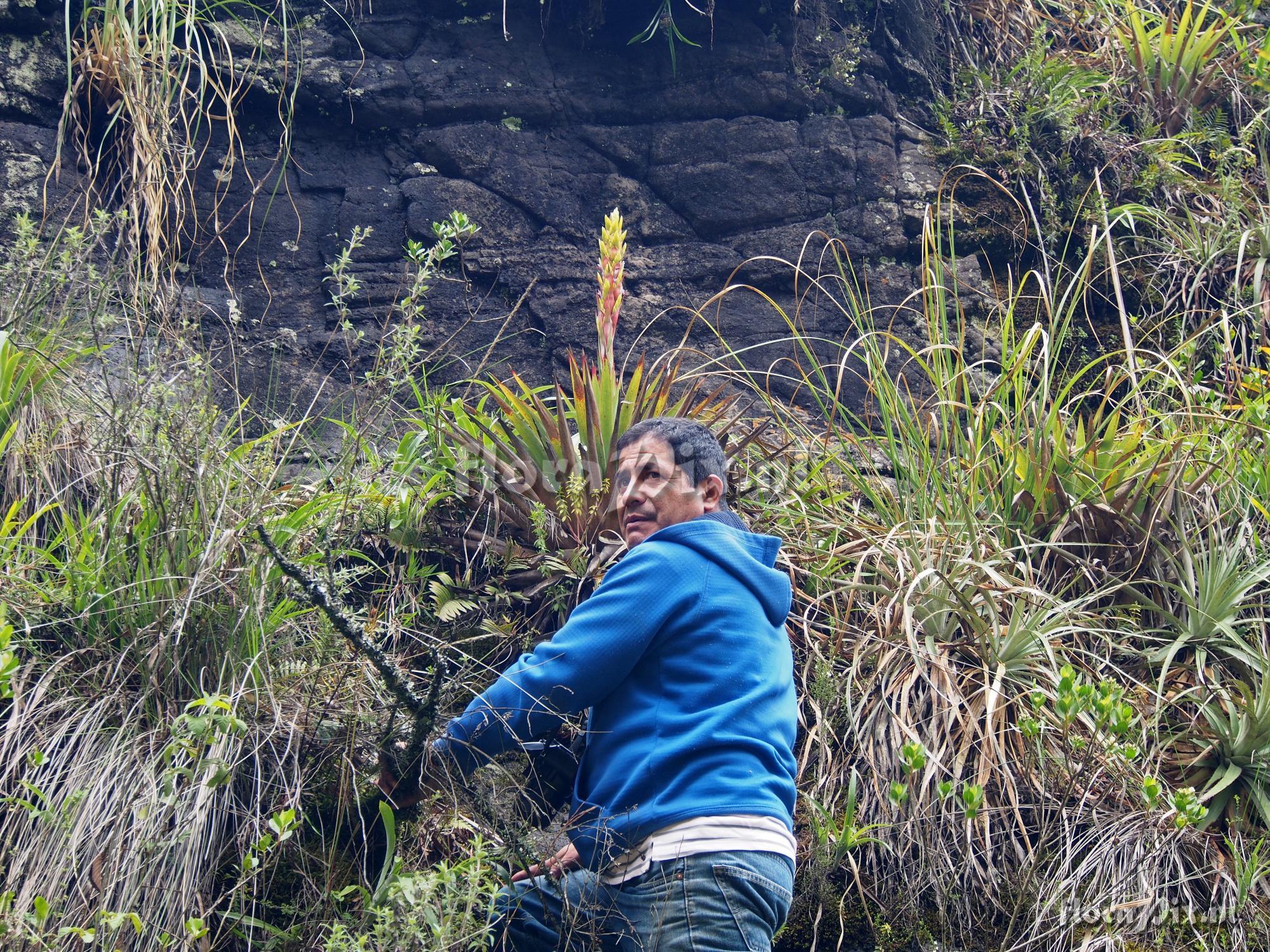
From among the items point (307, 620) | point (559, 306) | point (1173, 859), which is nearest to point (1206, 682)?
point (1173, 859)

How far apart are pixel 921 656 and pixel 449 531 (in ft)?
5.41

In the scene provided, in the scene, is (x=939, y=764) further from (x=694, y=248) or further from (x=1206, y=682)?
(x=694, y=248)

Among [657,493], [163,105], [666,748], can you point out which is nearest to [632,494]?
[657,493]

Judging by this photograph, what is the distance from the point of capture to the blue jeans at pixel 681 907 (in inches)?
85.9

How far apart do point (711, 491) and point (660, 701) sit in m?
0.68

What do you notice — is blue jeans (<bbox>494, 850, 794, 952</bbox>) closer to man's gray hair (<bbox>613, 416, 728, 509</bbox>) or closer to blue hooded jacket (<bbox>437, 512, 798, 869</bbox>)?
blue hooded jacket (<bbox>437, 512, 798, 869</bbox>)

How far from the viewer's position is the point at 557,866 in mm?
2461

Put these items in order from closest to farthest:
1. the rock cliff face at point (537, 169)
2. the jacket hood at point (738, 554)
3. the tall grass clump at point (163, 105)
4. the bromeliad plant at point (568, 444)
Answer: the jacket hood at point (738, 554)
the bromeliad plant at point (568, 444)
the tall grass clump at point (163, 105)
the rock cliff face at point (537, 169)

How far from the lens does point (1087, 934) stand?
9.52ft

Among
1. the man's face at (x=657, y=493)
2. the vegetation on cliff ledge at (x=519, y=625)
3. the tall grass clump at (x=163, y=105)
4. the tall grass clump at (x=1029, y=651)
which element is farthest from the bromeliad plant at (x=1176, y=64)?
the man's face at (x=657, y=493)

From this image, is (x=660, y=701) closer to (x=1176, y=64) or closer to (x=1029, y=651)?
(x=1029, y=651)

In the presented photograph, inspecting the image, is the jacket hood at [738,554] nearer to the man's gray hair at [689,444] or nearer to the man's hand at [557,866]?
the man's gray hair at [689,444]

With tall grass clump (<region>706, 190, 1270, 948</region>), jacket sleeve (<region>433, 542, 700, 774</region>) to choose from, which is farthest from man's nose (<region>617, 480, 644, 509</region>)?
tall grass clump (<region>706, 190, 1270, 948</region>)

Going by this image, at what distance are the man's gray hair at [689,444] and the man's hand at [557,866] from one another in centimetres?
96
